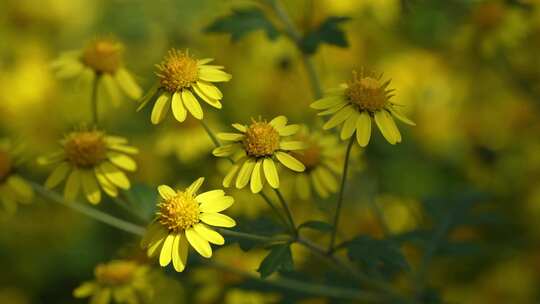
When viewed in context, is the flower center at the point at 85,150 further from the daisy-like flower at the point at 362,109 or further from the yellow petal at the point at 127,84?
the daisy-like flower at the point at 362,109

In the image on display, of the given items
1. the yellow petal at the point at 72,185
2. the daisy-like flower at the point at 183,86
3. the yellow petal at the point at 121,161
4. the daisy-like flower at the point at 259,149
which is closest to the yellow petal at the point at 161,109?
the daisy-like flower at the point at 183,86

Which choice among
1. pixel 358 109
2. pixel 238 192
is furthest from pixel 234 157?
pixel 238 192

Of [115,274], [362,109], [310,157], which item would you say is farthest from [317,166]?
[115,274]

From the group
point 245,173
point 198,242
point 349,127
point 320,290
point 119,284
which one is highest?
point 349,127

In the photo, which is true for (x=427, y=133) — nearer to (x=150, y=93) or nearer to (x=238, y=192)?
(x=238, y=192)

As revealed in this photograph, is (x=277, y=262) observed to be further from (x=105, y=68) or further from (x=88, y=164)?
(x=105, y=68)

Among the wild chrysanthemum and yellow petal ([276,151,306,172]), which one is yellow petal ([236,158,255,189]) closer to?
yellow petal ([276,151,306,172])
